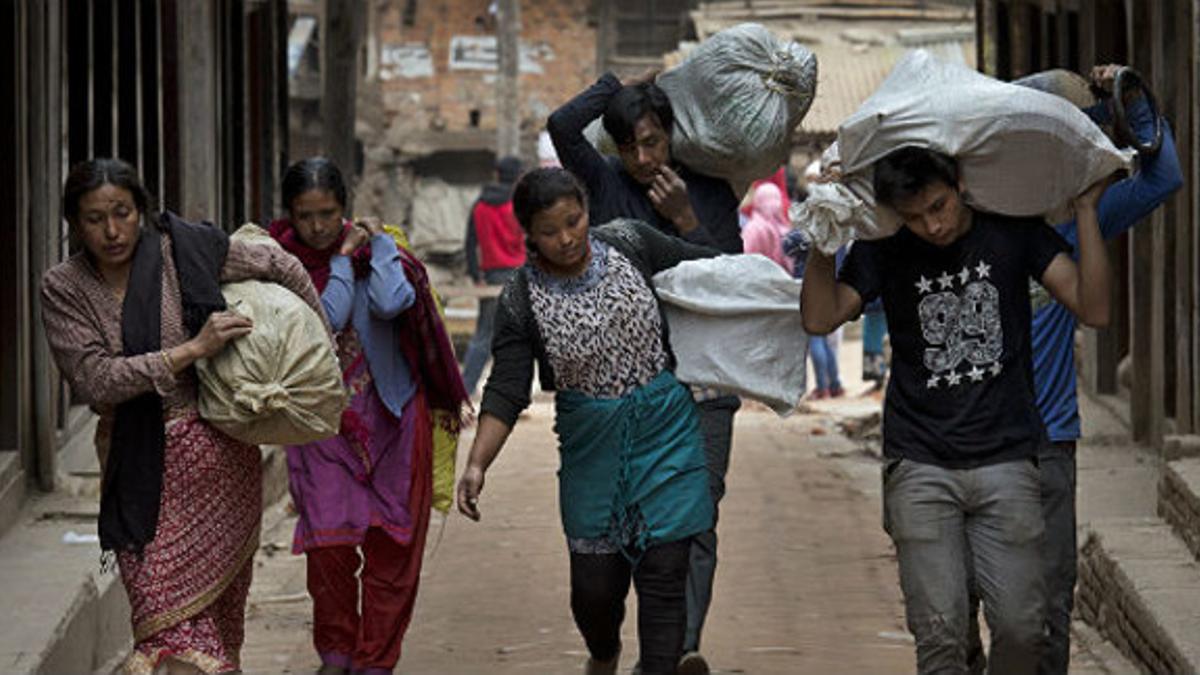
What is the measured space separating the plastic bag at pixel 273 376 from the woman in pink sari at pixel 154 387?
0.17 feet

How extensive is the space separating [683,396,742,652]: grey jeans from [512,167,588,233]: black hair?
1329 mm

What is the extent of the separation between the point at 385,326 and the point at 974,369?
7.47 feet

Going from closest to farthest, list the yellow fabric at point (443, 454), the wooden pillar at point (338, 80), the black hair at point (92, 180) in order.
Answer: the black hair at point (92, 180), the yellow fabric at point (443, 454), the wooden pillar at point (338, 80)

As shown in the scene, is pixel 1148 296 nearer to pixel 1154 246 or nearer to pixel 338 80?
pixel 1154 246

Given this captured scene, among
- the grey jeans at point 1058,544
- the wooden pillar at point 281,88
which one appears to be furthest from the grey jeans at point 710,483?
the wooden pillar at point 281,88

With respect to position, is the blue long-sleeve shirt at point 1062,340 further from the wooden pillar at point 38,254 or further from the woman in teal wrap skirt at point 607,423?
the wooden pillar at point 38,254

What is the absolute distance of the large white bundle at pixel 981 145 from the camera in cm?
596

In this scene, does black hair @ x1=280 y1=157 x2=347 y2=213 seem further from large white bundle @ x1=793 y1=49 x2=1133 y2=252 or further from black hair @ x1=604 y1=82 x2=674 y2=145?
large white bundle @ x1=793 y1=49 x2=1133 y2=252

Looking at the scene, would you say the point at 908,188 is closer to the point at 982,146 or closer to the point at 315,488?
the point at 982,146

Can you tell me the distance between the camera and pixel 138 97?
45.3 ft

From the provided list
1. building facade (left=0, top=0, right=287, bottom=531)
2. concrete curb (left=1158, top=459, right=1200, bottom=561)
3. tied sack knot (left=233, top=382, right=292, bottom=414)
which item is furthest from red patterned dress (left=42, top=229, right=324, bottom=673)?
concrete curb (left=1158, top=459, right=1200, bottom=561)

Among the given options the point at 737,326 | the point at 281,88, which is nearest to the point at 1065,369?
the point at 737,326

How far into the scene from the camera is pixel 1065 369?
22.9ft

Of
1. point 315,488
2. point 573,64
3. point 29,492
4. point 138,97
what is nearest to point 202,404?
point 315,488
